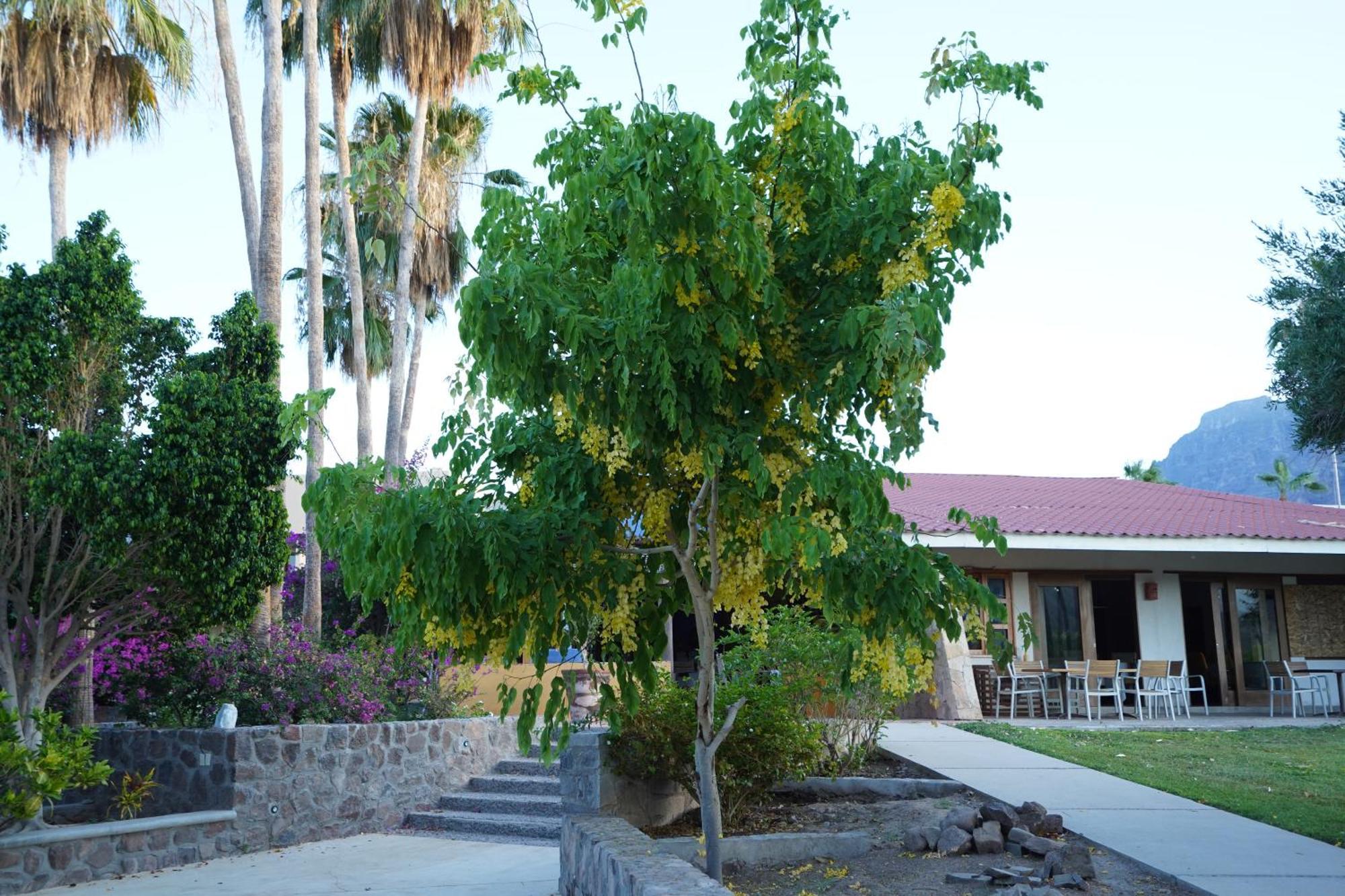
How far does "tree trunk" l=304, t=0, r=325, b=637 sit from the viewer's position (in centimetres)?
1304

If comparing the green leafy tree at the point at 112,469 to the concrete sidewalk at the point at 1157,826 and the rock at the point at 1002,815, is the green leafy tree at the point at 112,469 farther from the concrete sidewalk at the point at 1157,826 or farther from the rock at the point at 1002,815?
the concrete sidewalk at the point at 1157,826

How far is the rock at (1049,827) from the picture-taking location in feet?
22.0

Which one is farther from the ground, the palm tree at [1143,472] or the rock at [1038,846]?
the palm tree at [1143,472]

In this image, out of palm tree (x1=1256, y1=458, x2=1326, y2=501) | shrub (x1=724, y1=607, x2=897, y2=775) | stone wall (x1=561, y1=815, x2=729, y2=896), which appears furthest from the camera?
palm tree (x1=1256, y1=458, x2=1326, y2=501)

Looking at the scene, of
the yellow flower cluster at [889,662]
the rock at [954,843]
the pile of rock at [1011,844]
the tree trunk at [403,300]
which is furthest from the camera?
the tree trunk at [403,300]

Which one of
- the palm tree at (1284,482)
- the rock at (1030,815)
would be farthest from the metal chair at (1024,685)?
the palm tree at (1284,482)

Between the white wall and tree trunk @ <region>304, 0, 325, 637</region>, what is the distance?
39.1ft

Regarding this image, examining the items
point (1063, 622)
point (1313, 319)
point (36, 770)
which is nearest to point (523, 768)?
point (36, 770)

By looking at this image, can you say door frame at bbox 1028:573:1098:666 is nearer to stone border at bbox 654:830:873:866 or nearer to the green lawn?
the green lawn

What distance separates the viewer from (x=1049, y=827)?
266 inches

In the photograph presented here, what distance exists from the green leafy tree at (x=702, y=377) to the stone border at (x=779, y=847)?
0.95 m

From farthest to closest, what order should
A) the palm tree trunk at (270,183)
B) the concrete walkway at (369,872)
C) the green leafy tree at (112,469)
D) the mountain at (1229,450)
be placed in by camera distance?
1. the mountain at (1229,450)
2. the palm tree trunk at (270,183)
3. the green leafy tree at (112,469)
4. the concrete walkway at (369,872)

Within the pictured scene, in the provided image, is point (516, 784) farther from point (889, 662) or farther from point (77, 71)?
point (77, 71)

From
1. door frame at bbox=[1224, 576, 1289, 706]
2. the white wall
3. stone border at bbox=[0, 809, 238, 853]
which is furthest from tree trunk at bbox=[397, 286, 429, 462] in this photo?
door frame at bbox=[1224, 576, 1289, 706]
